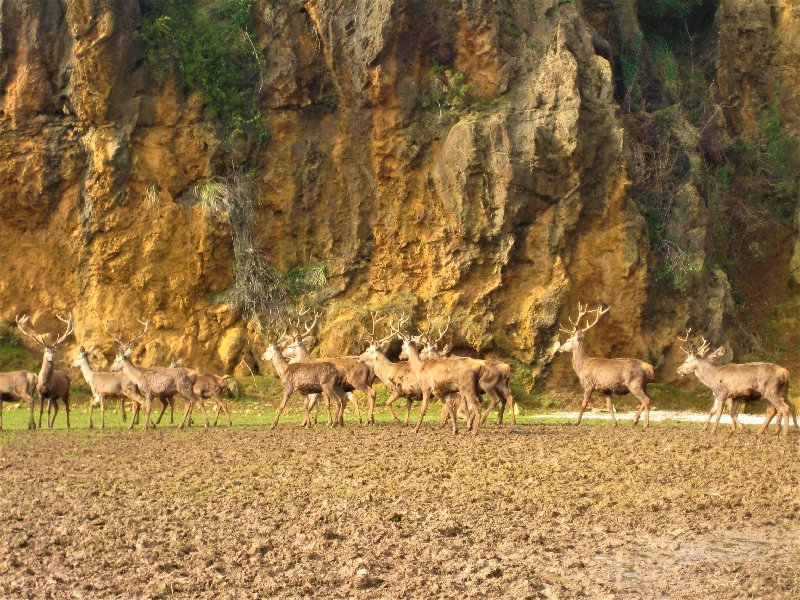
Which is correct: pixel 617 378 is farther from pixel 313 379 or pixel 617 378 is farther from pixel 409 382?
pixel 313 379

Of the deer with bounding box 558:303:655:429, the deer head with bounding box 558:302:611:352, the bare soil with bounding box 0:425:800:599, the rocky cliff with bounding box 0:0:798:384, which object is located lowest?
the bare soil with bounding box 0:425:800:599

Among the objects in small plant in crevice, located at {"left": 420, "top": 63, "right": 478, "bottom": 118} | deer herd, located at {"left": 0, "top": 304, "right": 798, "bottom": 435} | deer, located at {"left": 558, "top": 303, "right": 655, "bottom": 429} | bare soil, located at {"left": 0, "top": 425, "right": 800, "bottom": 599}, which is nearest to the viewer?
bare soil, located at {"left": 0, "top": 425, "right": 800, "bottom": 599}

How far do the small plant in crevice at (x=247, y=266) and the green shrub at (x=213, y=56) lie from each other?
60.9 inches

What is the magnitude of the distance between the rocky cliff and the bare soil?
39.9 ft

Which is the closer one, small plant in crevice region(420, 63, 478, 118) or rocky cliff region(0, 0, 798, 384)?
rocky cliff region(0, 0, 798, 384)

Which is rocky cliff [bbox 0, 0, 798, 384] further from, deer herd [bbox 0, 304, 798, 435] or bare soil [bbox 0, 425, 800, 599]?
bare soil [bbox 0, 425, 800, 599]

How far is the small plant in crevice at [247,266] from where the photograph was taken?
30.0 meters

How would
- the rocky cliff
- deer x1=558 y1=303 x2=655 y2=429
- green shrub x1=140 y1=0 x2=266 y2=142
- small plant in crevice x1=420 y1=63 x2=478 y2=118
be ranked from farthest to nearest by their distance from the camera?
small plant in crevice x1=420 y1=63 x2=478 y2=118, green shrub x1=140 y1=0 x2=266 y2=142, the rocky cliff, deer x1=558 y1=303 x2=655 y2=429

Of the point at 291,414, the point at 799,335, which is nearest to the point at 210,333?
the point at 291,414

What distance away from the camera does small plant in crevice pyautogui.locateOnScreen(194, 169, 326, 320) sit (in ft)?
98.5

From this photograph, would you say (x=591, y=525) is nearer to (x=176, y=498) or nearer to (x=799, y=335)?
(x=176, y=498)

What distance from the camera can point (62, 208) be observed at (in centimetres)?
3020

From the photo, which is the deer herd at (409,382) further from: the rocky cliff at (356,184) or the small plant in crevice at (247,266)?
the small plant in crevice at (247,266)

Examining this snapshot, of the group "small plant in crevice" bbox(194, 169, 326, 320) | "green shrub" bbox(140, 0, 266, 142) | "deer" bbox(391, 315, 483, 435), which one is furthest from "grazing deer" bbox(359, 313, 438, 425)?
"green shrub" bbox(140, 0, 266, 142)
